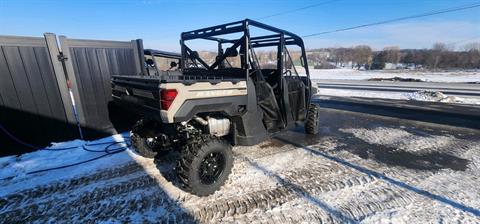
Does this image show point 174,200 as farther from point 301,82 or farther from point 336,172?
point 301,82

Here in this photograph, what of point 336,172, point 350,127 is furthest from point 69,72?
point 350,127

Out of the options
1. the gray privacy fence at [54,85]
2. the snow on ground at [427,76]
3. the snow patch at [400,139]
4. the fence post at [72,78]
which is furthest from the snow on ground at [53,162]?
the snow on ground at [427,76]

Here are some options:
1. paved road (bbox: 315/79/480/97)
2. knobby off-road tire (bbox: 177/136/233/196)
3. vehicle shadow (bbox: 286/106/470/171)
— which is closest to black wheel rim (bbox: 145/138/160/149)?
knobby off-road tire (bbox: 177/136/233/196)

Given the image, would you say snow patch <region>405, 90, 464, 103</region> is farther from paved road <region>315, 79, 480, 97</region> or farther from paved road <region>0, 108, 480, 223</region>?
paved road <region>0, 108, 480, 223</region>

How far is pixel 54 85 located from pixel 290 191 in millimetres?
4815

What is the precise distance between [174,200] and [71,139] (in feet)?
11.5

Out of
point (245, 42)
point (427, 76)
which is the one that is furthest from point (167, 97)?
point (427, 76)

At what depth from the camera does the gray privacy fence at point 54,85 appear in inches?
167

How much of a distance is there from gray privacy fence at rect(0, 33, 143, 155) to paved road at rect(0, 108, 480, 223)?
1557mm

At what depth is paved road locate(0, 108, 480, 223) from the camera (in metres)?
2.61

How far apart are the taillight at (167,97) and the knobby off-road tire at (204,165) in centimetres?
59

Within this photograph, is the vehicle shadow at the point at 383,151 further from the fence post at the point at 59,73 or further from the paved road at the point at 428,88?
the paved road at the point at 428,88

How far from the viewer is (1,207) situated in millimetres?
2807

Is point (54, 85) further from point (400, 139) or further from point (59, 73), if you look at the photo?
point (400, 139)
